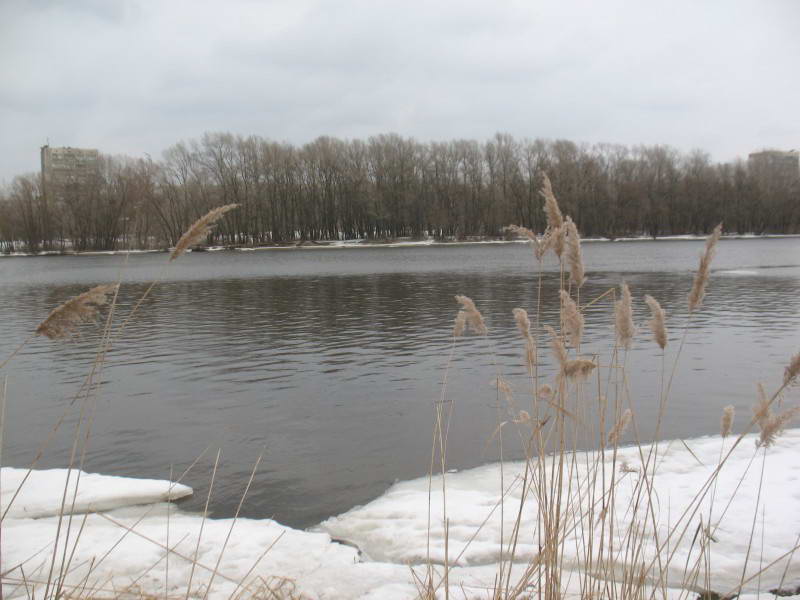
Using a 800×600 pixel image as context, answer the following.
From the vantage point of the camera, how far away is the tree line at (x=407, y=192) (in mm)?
80688

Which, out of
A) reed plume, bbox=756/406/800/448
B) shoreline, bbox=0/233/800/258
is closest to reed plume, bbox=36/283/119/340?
reed plume, bbox=756/406/800/448

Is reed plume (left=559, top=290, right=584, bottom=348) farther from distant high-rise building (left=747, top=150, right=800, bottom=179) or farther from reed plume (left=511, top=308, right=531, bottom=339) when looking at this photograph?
distant high-rise building (left=747, top=150, right=800, bottom=179)

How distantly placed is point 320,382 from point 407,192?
78.0 m

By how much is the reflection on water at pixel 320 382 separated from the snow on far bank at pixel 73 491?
43 cm

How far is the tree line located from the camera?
3177 inches

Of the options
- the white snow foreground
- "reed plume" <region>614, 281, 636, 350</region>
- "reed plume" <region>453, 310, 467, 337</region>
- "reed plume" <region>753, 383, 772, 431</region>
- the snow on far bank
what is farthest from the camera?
the snow on far bank

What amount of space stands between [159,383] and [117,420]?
2080mm

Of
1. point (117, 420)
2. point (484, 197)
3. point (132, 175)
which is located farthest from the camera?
point (484, 197)

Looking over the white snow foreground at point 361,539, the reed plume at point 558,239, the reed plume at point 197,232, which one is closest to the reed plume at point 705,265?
the reed plume at point 558,239

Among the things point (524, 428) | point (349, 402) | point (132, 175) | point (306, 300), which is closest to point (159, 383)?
point (349, 402)

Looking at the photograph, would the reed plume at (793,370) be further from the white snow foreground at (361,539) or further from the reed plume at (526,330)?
the white snow foreground at (361,539)

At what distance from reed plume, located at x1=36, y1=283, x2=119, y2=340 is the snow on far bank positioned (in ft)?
12.3

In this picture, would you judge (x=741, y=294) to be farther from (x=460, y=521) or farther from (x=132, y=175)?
(x=132, y=175)

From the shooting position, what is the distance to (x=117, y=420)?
29.8 feet
